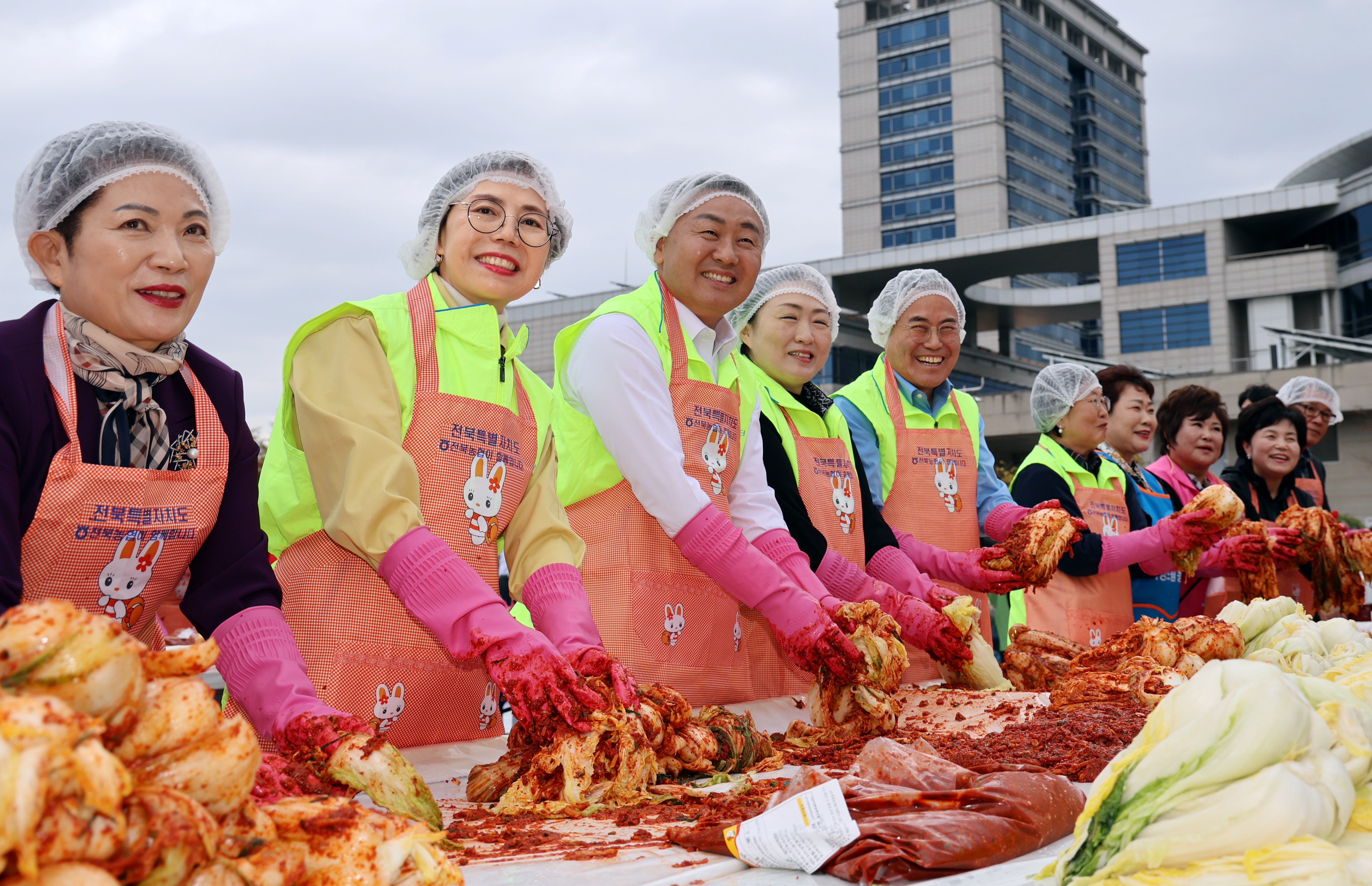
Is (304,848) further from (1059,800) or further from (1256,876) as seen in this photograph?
(1059,800)

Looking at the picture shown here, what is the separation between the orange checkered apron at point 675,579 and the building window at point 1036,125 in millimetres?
65177

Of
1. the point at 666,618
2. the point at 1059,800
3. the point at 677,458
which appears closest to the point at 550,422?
the point at 677,458

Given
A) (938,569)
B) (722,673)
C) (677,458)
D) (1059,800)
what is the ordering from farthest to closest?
(938,569) < (722,673) < (677,458) < (1059,800)

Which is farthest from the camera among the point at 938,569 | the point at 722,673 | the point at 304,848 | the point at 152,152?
the point at 938,569

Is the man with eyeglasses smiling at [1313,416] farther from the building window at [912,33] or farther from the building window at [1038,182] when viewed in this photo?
the building window at [912,33]

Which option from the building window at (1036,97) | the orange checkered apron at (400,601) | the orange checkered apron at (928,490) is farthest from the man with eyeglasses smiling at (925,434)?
the building window at (1036,97)

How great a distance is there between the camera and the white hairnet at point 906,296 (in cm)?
498

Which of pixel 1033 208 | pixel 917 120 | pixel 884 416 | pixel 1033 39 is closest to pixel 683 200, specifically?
pixel 884 416

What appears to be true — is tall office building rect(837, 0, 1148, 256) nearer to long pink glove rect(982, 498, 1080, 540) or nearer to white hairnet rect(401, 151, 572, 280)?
long pink glove rect(982, 498, 1080, 540)

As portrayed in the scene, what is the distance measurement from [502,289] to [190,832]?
6.96 ft

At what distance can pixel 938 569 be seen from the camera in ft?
14.8

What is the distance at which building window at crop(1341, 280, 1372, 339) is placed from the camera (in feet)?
109

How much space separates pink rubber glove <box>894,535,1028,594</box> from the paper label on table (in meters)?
2.42

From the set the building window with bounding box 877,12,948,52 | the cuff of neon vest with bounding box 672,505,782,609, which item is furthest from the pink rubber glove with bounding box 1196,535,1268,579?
the building window with bounding box 877,12,948,52
